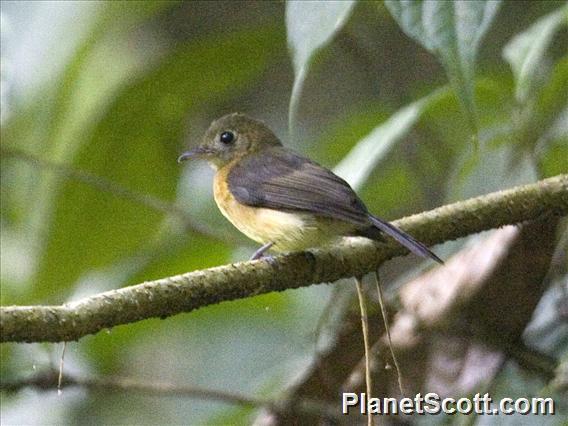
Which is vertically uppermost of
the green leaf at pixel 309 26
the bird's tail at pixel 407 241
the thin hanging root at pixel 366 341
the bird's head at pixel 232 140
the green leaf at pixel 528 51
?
the bird's head at pixel 232 140

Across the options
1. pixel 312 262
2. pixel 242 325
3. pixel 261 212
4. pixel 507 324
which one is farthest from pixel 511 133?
pixel 242 325

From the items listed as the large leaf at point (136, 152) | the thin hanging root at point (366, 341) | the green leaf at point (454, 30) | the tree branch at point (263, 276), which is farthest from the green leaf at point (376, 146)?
the large leaf at point (136, 152)

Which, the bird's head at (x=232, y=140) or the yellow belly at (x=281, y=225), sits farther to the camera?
the bird's head at (x=232, y=140)

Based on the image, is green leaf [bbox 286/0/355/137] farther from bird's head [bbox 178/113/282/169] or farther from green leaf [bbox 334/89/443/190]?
bird's head [bbox 178/113/282/169]

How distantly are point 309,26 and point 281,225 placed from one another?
2.96 feet

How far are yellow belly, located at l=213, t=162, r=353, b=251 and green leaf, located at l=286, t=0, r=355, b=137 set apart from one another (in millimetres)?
616

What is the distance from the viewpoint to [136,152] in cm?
455

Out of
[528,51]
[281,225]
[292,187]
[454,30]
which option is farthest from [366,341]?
[528,51]

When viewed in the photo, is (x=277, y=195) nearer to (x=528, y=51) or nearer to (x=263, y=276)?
(x=528, y=51)

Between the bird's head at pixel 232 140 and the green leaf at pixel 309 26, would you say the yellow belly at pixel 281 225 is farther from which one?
the green leaf at pixel 309 26

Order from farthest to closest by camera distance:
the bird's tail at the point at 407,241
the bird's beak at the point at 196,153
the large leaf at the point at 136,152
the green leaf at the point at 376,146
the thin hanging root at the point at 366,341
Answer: the large leaf at the point at 136,152 < the bird's beak at the point at 196,153 < the green leaf at the point at 376,146 < the bird's tail at the point at 407,241 < the thin hanging root at the point at 366,341

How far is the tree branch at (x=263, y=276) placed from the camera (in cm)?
189

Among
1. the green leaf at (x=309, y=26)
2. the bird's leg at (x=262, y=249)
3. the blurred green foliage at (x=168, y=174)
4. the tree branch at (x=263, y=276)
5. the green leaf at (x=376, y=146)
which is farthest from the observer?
the blurred green foliage at (x=168, y=174)

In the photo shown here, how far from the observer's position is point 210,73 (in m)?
4.63
